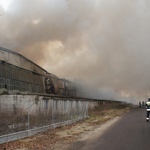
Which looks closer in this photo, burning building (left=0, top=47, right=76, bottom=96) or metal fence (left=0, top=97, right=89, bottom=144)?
metal fence (left=0, top=97, right=89, bottom=144)

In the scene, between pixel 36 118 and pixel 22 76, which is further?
pixel 22 76

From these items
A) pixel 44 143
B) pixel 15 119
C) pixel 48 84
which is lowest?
pixel 44 143

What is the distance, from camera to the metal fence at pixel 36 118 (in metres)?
15.2

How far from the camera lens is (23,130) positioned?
1656cm

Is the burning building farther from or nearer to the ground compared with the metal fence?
farther from the ground

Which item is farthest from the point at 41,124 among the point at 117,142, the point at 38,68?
the point at 38,68

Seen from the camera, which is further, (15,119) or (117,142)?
(15,119)

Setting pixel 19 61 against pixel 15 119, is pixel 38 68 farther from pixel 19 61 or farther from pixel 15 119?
pixel 15 119

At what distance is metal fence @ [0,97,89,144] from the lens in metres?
15.2

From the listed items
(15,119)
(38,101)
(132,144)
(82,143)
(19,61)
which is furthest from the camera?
(19,61)

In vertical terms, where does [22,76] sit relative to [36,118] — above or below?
above

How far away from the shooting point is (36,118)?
18.4 meters

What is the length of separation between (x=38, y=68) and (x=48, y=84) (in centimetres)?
321

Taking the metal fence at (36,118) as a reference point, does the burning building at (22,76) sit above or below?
above
